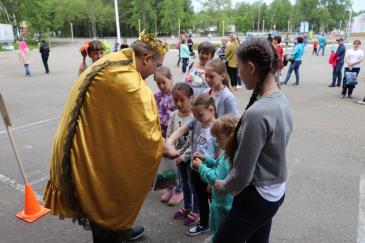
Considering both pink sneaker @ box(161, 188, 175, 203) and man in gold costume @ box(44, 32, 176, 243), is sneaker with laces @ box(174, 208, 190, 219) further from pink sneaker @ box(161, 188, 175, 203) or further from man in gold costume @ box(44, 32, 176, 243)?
man in gold costume @ box(44, 32, 176, 243)

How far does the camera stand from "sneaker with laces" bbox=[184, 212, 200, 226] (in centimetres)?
343

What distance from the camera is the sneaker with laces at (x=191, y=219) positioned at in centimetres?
343

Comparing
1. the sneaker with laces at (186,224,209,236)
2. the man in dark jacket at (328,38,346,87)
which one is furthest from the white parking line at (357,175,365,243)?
the man in dark jacket at (328,38,346,87)

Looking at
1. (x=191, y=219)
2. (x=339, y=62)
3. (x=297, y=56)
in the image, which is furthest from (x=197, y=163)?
(x=297, y=56)

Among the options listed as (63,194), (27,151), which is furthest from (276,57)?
(27,151)

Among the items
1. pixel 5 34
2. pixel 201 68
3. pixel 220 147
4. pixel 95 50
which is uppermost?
pixel 5 34

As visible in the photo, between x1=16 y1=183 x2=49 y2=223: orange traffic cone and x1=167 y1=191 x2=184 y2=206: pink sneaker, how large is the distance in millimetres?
1390

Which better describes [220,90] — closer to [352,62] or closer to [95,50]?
[95,50]

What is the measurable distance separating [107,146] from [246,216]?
0.91 meters

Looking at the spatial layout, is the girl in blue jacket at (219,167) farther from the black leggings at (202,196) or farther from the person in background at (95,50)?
the person in background at (95,50)

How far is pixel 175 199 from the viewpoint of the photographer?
3.89 metres

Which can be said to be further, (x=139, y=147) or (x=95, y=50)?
(x=95, y=50)

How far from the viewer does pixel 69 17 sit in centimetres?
7531

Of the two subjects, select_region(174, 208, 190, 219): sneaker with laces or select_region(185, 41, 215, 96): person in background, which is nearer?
select_region(174, 208, 190, 219): sneaker with laces
